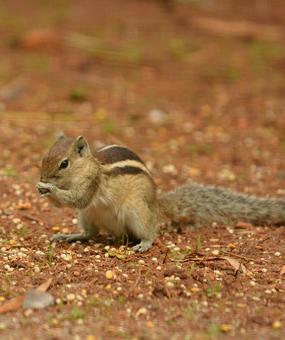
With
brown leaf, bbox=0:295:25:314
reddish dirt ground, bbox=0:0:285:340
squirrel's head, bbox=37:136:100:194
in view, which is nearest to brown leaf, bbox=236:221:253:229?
reddish dirt ground, bbox=0:0:285:340

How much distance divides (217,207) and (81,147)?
1301mm

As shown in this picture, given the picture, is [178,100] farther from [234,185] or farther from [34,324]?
[34,324]

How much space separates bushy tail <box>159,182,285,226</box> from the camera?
6051 mm

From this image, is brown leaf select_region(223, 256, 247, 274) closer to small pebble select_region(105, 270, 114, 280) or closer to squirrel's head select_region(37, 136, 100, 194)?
small pebble select_region(105, 270, 114, 280)

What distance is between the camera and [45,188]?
533 centimetres

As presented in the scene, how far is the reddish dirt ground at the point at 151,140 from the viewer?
4.38 m

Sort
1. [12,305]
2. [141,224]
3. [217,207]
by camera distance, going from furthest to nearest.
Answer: [217,207] → [141,224] → [12,305]

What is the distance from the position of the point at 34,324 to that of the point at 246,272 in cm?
157

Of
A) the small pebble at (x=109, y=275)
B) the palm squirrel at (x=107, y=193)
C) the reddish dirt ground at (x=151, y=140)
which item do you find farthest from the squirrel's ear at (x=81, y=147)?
the small pebble at (x=109, y=275)

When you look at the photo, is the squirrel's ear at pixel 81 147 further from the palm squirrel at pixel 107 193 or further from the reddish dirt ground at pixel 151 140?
the reddish dirt ground at pixel 151 140

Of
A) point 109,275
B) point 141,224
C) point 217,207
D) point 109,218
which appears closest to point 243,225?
point 217,207

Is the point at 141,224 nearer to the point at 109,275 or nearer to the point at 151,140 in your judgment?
the point at 109,275

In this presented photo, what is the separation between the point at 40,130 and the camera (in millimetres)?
8758

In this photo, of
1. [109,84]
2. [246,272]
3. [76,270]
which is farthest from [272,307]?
[109,84]
